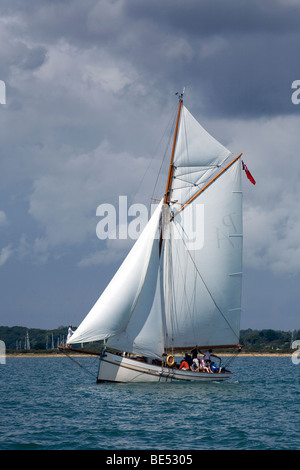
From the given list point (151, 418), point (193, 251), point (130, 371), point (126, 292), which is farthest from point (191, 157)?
point (151, 418)

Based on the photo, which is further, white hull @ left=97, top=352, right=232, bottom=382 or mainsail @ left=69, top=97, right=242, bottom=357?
mainsail @ left=69, top=97, right=242, bottom=357

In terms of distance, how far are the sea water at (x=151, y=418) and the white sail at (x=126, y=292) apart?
12.6 ft

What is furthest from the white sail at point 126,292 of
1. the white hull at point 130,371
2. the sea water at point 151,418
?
the sea water at point 151,418

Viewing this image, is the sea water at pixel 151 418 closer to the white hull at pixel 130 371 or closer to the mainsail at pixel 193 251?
the white hull at pixel 130 371

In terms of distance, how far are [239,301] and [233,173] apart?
9498 millimetres

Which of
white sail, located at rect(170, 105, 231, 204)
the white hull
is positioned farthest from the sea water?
white sail, located at rect(170, 105, 231, 204)

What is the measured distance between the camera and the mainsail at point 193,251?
47688 mm

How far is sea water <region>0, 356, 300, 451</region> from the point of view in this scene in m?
27.9

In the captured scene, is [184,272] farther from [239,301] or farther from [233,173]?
[233,173]

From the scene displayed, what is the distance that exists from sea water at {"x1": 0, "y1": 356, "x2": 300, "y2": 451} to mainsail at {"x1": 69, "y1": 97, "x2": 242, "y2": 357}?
13.9 feet

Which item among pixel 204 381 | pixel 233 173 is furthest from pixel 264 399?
pixel 233 173

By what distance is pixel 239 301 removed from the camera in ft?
168

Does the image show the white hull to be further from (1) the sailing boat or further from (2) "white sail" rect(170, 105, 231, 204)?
(2) "white sail" rect(170, 105, 231, 204)

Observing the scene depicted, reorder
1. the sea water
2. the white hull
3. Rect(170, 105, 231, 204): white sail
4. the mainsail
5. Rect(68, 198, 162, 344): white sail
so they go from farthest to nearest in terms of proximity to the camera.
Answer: Rect(170, 105, 231, 204): white sail → the mainsail → the white hull → Rect(68, 198, 162, 344): white sail → the sea water
